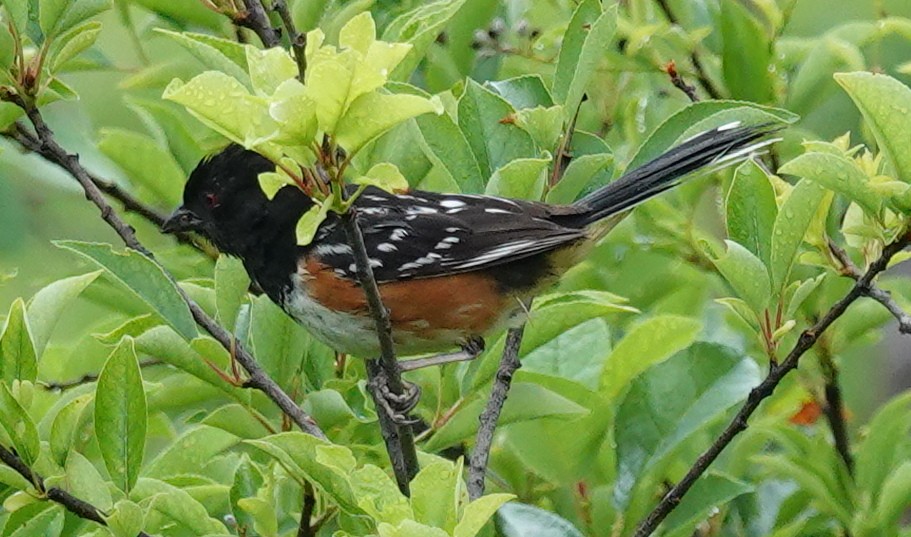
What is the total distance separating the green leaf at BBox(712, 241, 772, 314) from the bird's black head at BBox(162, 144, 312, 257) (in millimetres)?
1277

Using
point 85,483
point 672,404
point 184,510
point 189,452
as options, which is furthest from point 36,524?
point 672,404

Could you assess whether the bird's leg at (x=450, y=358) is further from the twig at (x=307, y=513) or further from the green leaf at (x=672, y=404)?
the twig at (x=307, y=513)

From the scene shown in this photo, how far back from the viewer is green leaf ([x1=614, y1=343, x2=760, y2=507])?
2.54 m

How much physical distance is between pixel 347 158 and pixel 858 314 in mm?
1723

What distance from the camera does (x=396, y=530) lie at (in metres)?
1.68

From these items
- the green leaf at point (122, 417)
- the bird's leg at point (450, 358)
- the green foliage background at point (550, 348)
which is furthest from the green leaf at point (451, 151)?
the green leaf at point (122, 417)

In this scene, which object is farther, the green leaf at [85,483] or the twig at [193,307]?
the twig at [193,307]

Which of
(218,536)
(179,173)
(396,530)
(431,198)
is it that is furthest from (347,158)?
(179,173)

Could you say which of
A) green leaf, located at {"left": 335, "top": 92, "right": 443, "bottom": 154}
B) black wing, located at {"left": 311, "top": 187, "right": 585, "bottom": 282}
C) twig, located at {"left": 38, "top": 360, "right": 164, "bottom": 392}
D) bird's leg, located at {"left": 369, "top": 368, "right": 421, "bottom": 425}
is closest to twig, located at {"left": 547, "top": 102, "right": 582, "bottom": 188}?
black wing, located at {"left": 311, "top": 187, "right": 585, "bottom": 282}

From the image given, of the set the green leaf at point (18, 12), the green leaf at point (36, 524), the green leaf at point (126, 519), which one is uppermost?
the green leaf at point (18, 12)

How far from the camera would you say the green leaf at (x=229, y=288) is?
2297 mm

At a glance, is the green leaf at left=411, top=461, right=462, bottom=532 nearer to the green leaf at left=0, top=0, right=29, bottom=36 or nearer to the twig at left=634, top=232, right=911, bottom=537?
the twig at left=634, top=232, right=911, bottom=537

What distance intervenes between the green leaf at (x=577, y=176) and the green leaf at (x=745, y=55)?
0.61 meters

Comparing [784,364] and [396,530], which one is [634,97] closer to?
[784,364]
